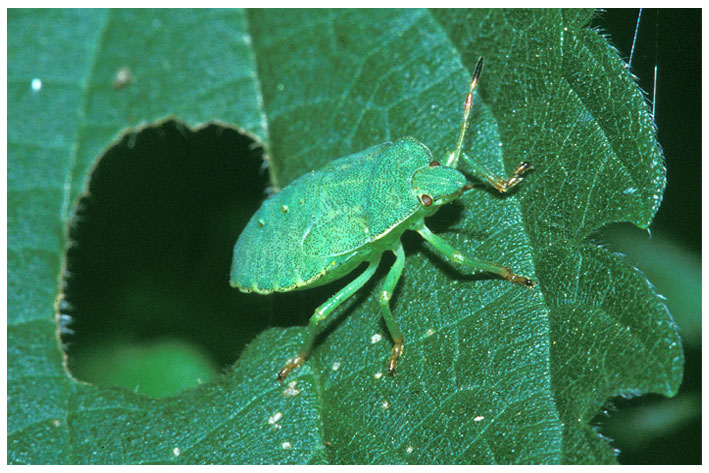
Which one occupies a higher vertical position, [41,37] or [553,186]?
[553,186]

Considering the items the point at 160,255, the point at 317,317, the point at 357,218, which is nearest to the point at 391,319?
the point at 317,317

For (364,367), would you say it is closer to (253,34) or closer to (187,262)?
(187,262)

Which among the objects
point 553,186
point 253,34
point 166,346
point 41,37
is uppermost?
point 553,186

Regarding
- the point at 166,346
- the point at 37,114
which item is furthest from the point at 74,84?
the point at 166,346

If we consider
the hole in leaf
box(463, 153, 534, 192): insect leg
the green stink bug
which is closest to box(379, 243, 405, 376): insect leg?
the green stink bug

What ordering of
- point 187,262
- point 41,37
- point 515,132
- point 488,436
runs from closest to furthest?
point 488,436 < point 515,132 < point 187,262 < point 41,37

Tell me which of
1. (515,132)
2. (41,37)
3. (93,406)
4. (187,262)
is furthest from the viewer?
(41,37)

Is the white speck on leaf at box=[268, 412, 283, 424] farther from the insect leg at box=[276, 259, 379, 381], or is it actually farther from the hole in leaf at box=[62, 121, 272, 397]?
the hole in leaf at box=[62, 121, 272, 397]

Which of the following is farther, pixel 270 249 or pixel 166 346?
pixel 166 346
